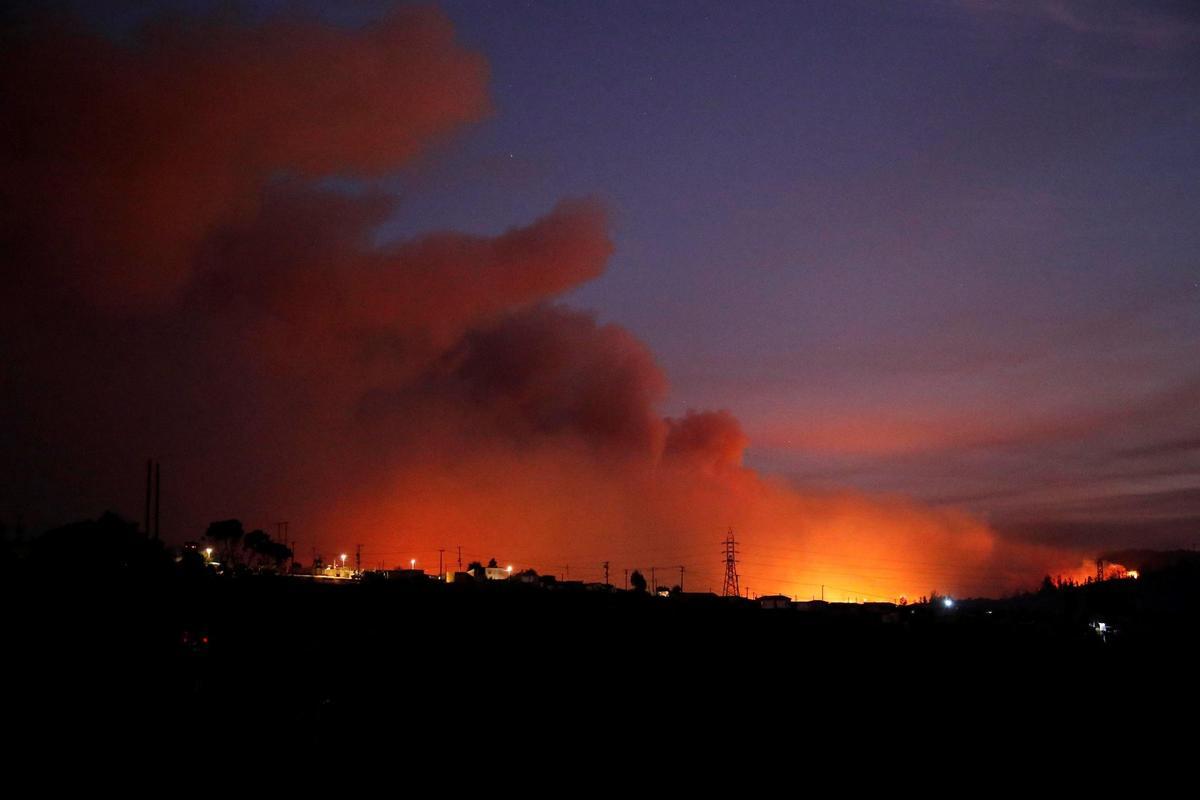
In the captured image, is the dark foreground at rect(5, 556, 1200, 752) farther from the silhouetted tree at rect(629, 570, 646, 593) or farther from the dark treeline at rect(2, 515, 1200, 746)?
the silhouetted tree at rect(629, 570, 646, 593)

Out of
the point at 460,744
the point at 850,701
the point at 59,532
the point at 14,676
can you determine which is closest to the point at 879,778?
the point at 850,701

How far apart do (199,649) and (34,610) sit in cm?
773

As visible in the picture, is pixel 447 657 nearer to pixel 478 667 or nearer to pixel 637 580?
pixel 478 667

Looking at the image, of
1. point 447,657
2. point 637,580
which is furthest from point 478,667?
point 637,580

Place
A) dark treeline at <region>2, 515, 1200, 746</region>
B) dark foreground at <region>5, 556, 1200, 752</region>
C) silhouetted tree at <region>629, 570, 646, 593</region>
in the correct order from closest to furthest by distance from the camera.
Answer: dark foreground at <region>5, 556, 1200, 752</region> → dark treeline at <region>2, 515, 1200, 746</region> → silhouetted tree at <region>629, 570, 646, 593</region>

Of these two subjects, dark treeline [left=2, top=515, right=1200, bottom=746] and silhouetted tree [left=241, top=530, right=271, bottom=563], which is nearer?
→ dark treeline [left=2, top=515, right=1200, bottom=746]

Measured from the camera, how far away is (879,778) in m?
32.9

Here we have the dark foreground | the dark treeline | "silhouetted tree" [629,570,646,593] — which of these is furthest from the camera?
"silhouetted tree" [629,570,646,593]

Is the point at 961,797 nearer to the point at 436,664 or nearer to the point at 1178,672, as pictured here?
the point at 436,664

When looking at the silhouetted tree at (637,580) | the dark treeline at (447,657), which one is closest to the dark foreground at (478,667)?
the dark treeline at (447,657)

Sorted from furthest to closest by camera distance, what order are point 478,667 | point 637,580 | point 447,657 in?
point 637,580
point 447,657
point 478,667

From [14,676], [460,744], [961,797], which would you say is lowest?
[961,797]

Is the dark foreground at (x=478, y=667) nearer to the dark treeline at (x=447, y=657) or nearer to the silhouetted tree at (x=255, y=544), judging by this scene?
the dark treeline at (x=447, y=657)

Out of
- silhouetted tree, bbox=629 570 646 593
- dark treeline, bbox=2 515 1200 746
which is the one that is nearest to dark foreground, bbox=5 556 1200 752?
dark treeline, bbox=2 515 1200 746
